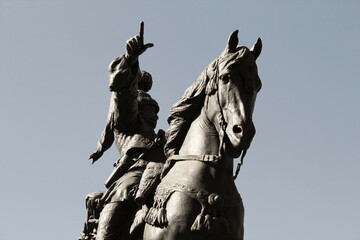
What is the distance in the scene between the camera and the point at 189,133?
20.4 ft

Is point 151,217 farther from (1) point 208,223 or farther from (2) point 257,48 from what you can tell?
(2) point 257,48

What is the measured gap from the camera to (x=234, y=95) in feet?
19.1

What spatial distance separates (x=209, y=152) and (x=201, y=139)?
0.59ft

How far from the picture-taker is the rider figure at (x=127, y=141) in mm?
7312

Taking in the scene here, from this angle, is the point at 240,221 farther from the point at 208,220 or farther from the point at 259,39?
the point at 259,39

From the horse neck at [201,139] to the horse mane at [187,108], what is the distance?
0.32 feet

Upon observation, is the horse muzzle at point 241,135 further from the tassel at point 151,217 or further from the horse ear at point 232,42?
the tassel at point 151,217

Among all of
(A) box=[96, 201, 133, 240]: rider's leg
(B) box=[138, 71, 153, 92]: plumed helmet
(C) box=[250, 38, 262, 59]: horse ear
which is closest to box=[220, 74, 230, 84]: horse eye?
(C) box=[250, 38, 262, 59]: horse ear

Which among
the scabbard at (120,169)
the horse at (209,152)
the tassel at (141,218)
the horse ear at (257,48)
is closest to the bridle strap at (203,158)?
the horse at (209,152)

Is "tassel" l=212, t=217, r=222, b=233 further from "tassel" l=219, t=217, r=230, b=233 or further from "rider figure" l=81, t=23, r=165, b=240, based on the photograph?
"rider figure" l=81, t=23, r=165, b=240

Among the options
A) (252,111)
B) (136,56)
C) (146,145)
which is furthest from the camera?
(146,145)

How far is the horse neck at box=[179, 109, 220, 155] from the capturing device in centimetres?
594

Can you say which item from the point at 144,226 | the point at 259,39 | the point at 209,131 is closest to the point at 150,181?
the point at 144,226

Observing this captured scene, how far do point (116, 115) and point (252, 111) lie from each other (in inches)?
109
